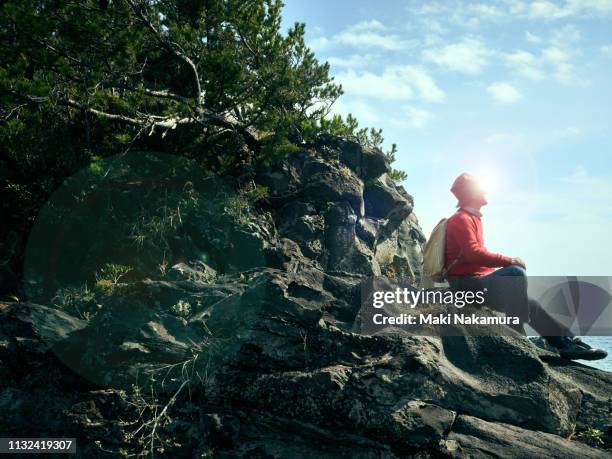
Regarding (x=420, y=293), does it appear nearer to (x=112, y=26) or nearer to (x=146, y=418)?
(x=146, y=418)

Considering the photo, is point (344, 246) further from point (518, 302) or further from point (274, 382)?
point (274, 382)

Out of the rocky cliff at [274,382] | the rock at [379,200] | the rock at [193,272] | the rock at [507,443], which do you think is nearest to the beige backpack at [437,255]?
the rocky cliff at [274,382]

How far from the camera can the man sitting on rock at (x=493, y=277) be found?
24.8 feet

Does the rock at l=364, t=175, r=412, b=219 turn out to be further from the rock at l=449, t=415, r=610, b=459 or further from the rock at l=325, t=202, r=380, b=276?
the rock at l=449, t=415, r=610, b=459

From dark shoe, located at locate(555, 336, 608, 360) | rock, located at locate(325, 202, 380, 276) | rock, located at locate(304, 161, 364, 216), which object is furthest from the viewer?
rock, located at locate(304, 161, 364, 216)

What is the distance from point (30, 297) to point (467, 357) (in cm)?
876

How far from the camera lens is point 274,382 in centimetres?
634

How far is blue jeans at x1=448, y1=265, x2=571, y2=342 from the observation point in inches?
297

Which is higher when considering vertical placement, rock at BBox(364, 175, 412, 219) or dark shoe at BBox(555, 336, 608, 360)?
rock at BBox(364, 175, 412, 219)

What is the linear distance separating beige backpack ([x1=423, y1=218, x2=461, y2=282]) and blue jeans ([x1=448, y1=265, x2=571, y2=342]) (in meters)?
0.70

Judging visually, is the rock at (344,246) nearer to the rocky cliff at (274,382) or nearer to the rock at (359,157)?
the rock at (359,157)

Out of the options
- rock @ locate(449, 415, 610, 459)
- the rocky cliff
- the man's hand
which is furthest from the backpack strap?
rock @ locate(449, 415, 610, 459)

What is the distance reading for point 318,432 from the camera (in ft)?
19.8

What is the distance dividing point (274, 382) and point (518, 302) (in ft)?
12.6
